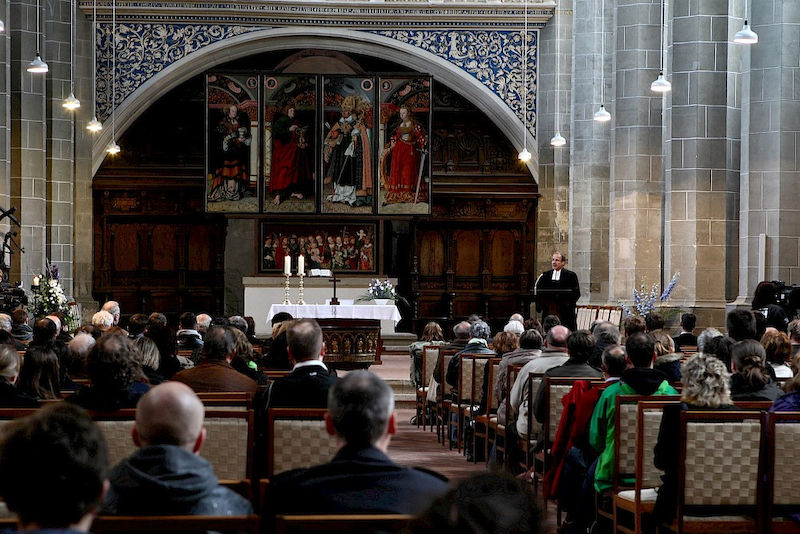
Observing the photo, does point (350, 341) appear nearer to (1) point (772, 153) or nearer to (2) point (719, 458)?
(1) point (772, 153)

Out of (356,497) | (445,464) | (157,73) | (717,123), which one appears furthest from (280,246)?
(356,497)

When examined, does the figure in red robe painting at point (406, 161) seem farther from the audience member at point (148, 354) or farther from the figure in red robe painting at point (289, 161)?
the audience member at point (148, 354)

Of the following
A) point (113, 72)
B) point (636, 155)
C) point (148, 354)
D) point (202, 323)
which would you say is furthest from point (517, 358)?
point (113, 72)

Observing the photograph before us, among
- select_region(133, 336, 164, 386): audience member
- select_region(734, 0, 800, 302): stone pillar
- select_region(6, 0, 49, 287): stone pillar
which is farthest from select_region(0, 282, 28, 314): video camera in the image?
select_region(734, 0, 800, 302): stone pillar

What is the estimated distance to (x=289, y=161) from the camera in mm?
21062

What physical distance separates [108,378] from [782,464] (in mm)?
2768

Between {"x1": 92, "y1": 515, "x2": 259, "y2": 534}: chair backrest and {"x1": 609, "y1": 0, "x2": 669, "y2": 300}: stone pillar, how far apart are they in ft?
44.5

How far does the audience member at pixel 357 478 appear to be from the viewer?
2.93 meters

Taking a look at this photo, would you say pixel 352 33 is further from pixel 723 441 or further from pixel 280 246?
pixel 723 441

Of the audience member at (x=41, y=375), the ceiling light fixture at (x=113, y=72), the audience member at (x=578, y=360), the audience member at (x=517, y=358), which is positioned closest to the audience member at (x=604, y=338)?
the audience member at (x=517, y=358)

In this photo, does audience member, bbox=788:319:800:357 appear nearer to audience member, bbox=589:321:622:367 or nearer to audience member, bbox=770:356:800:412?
audience member, bbox=589:321:622:367

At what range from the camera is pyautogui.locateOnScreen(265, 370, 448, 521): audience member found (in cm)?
293

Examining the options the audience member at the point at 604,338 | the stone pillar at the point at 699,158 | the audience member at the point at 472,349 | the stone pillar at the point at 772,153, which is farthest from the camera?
the stone pillar at the point at 772,153

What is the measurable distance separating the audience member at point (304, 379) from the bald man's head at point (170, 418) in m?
2.02
